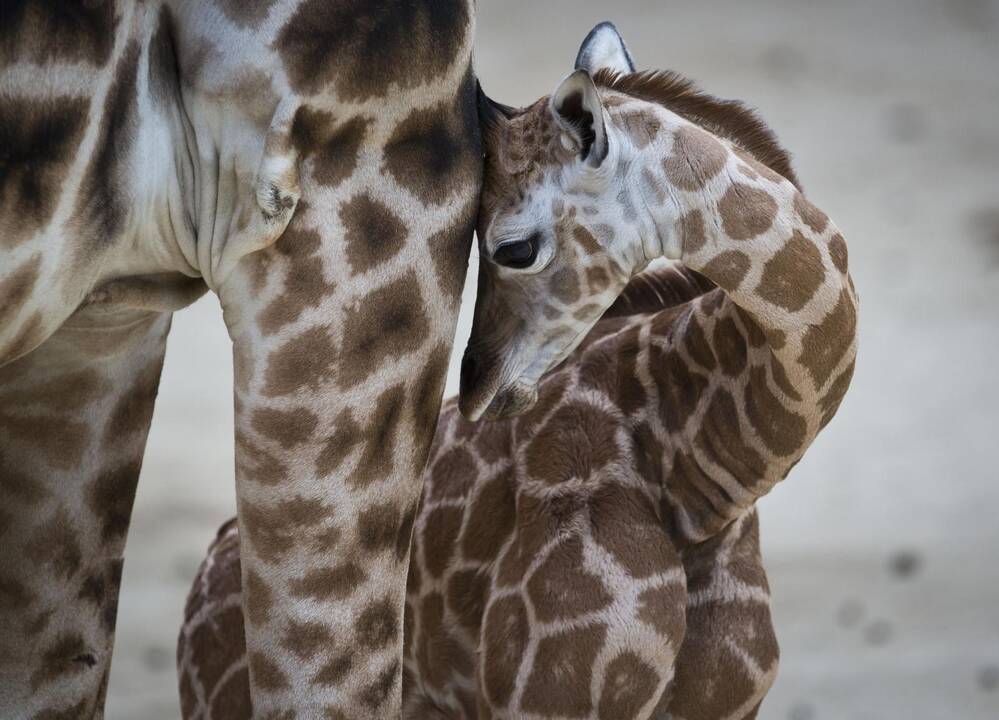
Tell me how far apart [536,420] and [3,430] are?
81 centimetres

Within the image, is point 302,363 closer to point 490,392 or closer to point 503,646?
point 490,392

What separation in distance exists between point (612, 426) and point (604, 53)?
22.3 inches

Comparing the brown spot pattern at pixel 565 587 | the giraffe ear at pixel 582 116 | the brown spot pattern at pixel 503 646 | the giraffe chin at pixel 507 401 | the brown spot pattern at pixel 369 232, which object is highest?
the giraffe ear at pixel 582 116

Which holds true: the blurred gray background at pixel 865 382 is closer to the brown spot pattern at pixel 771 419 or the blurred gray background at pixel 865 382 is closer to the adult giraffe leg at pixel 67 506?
the adult giraffe leg at pixel 67 506

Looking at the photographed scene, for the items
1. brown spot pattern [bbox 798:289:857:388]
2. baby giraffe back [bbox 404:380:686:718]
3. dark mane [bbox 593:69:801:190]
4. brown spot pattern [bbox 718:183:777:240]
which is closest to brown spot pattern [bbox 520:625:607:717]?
baby giraffe back [bbox 404:380:686:718]

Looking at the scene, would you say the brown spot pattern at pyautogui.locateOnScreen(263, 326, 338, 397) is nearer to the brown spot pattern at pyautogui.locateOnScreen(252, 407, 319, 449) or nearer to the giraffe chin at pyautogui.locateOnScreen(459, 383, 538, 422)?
the brown spot pattern at pyautogui.locateOnScreen(252, 407, 319, 449)

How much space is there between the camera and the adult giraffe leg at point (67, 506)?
7.39 feet

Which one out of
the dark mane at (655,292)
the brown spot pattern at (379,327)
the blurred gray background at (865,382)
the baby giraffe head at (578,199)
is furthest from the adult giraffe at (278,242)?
the blurred gray background at (865,382)

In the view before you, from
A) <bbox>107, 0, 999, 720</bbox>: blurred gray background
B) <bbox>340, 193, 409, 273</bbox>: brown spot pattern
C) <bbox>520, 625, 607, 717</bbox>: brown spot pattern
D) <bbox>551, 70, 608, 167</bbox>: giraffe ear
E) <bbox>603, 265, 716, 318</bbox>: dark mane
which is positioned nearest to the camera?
<bbox>340, 193, 409, 273</bbox>: brown spot pattern

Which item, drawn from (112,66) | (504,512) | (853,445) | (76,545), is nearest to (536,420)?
(504,512)

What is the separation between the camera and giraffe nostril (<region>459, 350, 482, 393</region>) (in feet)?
7.50

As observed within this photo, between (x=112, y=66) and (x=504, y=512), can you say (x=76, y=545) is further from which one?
(x=112, y=66)

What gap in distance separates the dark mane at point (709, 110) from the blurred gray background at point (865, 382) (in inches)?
75.9

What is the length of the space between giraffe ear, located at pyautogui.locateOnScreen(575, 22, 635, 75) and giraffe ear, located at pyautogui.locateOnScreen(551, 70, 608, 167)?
7.4 inches
